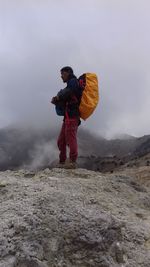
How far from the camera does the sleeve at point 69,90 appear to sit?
418 inches

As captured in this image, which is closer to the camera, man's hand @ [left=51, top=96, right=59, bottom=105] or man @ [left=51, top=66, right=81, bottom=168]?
man @ [left=51, top=66, right=81, bottom=168]

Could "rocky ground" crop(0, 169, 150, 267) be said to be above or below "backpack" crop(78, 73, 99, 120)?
below

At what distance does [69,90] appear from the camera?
10.6 m

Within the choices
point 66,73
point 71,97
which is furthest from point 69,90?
point 66,73

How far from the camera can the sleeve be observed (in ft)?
34.8

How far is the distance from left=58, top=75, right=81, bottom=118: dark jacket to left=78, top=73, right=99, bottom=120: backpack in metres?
0.10

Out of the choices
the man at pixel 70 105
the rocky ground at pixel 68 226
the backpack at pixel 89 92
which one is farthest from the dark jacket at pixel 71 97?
the rocky ground at pixel 68 226

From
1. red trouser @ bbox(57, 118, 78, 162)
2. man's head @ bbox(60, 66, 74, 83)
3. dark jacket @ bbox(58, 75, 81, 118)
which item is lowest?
red trouser @ bbox(57, 118, 78, 162)

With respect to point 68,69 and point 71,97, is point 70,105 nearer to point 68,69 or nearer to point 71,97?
point 71,97

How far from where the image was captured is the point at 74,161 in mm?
11133

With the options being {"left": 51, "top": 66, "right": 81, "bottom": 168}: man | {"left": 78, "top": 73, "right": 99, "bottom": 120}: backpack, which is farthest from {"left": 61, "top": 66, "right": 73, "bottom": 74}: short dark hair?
{"left": 78, "top": 73, "right": 99, "bottom": 120}: backpack

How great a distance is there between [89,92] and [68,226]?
3.95m

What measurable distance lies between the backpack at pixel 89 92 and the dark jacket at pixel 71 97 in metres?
0.10

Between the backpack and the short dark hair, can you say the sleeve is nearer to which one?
the backpack
